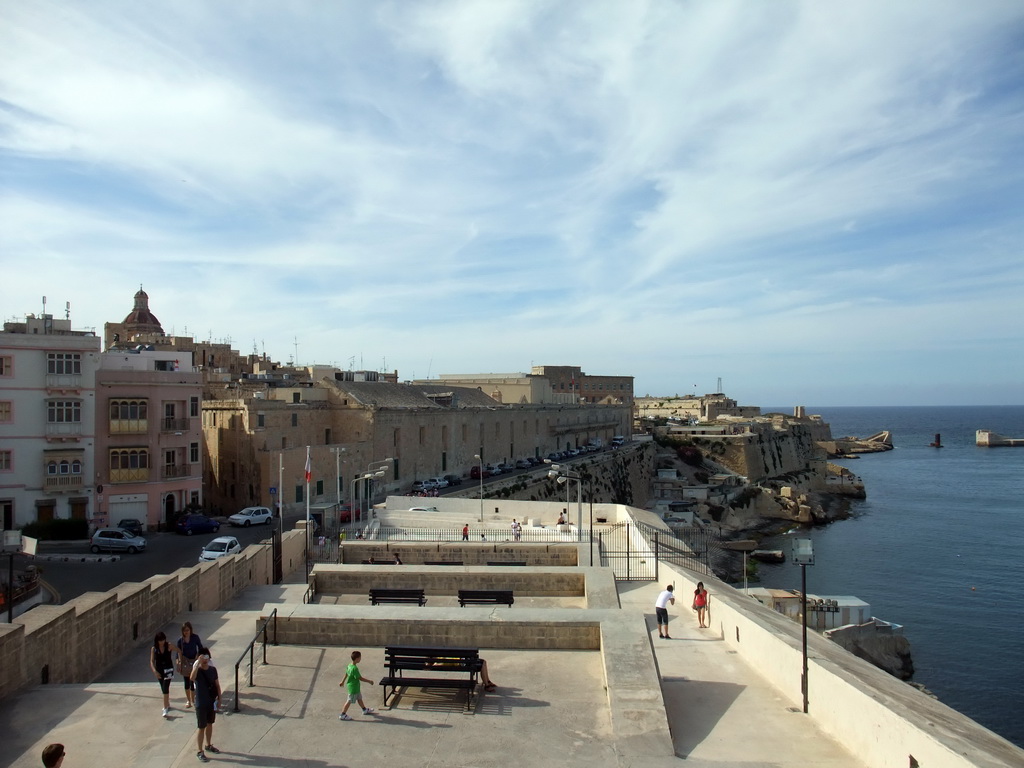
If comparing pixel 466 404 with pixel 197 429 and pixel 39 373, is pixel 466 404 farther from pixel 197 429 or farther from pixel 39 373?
pixel 39 373

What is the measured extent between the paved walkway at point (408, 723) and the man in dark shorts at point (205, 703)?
0.11m

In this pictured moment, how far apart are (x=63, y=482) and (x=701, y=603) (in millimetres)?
25265

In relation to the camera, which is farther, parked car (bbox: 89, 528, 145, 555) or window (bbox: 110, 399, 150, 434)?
window (bbox: 110, 399, 150, 434)

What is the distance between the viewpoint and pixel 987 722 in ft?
73.9

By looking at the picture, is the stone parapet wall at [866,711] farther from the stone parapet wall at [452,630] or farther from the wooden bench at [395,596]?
the wooden bench at [395,596]

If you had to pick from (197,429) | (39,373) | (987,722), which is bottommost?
(987,722)

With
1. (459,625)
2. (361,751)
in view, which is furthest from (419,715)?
(459,625)

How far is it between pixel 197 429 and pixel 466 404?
23354 mm

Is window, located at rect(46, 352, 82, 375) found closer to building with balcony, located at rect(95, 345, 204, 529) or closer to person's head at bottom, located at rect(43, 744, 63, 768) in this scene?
building with balcony, located at rect(95, 345, 204, 529)

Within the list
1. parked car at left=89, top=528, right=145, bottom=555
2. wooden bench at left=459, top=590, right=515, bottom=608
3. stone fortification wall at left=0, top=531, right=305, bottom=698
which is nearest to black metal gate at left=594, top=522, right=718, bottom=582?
wooden bench at left=459, top=590, right=515, bottom=608

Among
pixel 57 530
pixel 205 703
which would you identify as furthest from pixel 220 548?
pixel 205 703

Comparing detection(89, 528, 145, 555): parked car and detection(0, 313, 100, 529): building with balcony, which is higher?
detection(0, 313, 100, 529): building with balcony

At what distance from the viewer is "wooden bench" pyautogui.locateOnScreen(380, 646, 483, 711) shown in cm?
846

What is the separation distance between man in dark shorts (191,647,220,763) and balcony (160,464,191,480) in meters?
27.3
